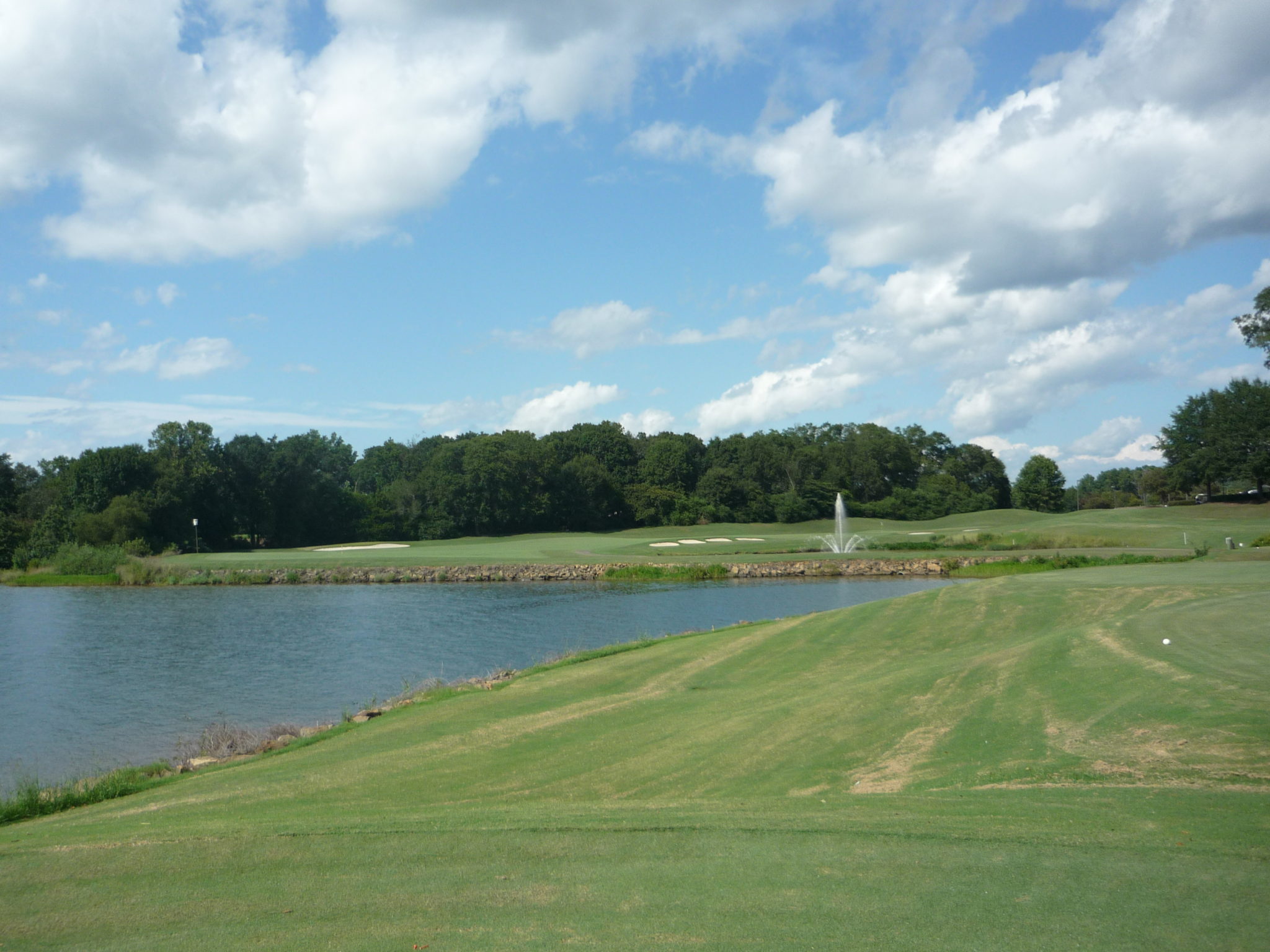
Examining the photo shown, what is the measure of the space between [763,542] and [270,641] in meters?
41.4

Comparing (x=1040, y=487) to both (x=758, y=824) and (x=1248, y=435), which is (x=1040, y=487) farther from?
(x=758, y=824)

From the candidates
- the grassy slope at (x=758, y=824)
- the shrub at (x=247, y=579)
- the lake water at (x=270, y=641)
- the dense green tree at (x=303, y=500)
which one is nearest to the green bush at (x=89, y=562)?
the lake water at (x=270, y=641)

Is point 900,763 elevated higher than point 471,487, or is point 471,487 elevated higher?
point 471,487

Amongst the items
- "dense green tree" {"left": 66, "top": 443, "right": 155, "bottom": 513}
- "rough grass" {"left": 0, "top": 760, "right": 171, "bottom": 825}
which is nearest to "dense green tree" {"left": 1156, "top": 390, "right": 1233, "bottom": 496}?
"rough grass" {"left": 0, "top": 760, "right": 171, "bottom": 825}

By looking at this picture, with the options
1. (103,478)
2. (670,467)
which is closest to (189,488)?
(103,478)

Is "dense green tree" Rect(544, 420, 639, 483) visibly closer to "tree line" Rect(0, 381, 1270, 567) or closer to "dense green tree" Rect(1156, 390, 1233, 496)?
"tree line" Rect(0, 381, 1270, 567)

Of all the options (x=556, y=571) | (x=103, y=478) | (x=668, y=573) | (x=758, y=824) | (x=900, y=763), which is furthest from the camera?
(x=103, y=478)

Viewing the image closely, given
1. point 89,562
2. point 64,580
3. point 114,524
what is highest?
point 114,524

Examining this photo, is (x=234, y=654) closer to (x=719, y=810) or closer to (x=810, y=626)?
(x=810, y=626)

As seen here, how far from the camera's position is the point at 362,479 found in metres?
125

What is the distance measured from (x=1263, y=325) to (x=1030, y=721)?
67869 mm

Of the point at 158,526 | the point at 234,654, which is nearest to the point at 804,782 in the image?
the point at 234,654

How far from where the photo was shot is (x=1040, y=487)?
116 m

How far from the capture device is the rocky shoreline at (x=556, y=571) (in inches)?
1955
